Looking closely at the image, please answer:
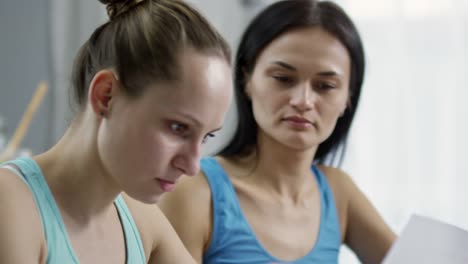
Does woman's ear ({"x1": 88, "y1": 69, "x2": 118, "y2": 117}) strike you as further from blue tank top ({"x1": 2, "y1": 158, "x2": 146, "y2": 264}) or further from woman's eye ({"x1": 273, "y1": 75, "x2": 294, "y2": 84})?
woman's eye ({"x1": 273, "y1": 75, "x2": 294, "y2": 84})

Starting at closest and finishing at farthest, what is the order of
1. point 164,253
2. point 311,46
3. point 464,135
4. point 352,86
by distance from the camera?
point 164,253
point 311,46
point 352,86
point 464,135

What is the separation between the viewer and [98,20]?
2568 millimetres

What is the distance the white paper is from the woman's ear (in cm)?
49

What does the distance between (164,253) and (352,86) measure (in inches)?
22.1

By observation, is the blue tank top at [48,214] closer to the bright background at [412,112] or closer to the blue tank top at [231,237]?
the blue tank top at [231,237]

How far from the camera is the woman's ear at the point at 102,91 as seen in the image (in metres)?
0.84

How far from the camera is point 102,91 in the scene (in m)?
0.85

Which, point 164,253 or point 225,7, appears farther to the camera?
point 225,7

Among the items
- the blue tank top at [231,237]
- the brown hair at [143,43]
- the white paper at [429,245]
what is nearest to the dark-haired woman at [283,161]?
the blue tank top at [231,237]

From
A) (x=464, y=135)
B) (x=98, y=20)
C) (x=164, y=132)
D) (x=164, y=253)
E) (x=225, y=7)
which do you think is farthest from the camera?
(x=98, y=20)

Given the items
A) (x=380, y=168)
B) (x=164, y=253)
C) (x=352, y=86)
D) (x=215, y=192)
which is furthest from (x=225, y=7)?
(x=164, y=253)

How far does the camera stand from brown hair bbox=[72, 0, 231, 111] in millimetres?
837

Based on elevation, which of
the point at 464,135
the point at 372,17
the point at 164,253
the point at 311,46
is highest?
the point at 372,17

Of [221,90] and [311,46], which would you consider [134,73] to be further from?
[311,46]
